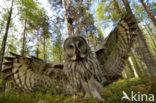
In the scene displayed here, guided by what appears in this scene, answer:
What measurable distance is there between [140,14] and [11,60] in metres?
11.6

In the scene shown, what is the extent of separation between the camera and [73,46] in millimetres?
1678

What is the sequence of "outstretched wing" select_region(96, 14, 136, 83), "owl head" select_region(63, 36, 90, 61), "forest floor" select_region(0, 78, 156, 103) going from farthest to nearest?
"outstretched wing" select_region(96, 14, 136, 83) → "owl head" select_region(63, 36, 90, 61) → "forest floor" select_region(0, 78, 156, 103)

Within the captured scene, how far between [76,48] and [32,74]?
3.32ft

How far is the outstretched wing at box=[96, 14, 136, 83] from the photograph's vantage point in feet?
6.18

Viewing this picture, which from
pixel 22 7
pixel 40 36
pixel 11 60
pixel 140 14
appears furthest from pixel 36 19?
pixel 140 14

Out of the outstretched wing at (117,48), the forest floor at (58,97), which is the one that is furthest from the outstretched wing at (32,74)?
the outstretched wing at (117,48)

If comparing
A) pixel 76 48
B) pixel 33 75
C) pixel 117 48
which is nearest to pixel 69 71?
pixel 76 48

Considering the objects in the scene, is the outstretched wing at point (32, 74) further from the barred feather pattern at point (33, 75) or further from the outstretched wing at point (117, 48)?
the outstretched wing at point (117, 48)

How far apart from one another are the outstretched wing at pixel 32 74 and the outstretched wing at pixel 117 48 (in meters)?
0.96

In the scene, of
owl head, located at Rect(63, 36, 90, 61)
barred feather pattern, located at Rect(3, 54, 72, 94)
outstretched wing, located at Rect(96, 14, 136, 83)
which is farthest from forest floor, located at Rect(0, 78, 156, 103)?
owl head, located at Rect(63, 36, 90, 61)

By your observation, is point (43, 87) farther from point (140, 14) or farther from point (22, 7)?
point (140, 14)

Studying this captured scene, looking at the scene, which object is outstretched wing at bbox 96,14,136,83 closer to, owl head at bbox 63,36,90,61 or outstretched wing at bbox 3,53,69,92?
owl head at bbox 63,36,90,61

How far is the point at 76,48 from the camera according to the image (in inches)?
64.1

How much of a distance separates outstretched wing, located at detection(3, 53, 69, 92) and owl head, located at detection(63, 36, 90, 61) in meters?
0.38
